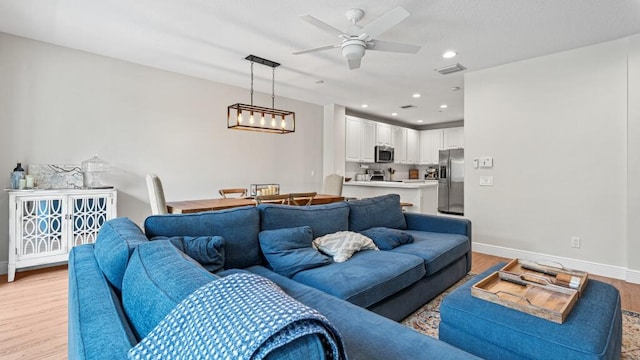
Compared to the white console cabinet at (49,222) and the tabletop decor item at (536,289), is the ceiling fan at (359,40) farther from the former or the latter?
the white console cabinet at (49,222)

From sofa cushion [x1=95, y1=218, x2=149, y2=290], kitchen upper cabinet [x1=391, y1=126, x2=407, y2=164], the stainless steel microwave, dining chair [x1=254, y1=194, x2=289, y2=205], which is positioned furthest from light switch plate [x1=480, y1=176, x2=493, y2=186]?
sofa cushion [x1=95, y1=218, x2=149, y2=290]

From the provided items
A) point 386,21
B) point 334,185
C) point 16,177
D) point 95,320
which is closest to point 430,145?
point 334,185

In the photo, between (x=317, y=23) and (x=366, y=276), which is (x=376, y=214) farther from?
(x=317, y=23)

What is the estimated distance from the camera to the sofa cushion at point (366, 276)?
5.97ft

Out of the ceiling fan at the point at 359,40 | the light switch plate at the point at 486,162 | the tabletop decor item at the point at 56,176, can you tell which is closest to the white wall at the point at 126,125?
the tabletop decor item at the point at 56,176

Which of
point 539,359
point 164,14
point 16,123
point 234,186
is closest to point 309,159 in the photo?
point 234,186

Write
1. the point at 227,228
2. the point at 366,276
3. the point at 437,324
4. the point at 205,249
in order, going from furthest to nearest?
1. the point at 437,324
2. the point at 227,228
3. the point at 366,276
4. the point at 205,249

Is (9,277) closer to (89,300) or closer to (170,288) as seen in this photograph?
(89,300)

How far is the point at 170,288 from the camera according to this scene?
860 mm

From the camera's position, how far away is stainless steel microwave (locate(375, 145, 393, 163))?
24.7 feet

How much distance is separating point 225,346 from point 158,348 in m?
0.20

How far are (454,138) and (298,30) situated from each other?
Answer: 6363 millimetres

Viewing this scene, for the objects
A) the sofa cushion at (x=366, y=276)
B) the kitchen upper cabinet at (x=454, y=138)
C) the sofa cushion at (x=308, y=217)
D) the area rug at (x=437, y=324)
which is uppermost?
the kitchen upper cabinet at (x=454, y=138)

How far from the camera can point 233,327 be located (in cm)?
61
